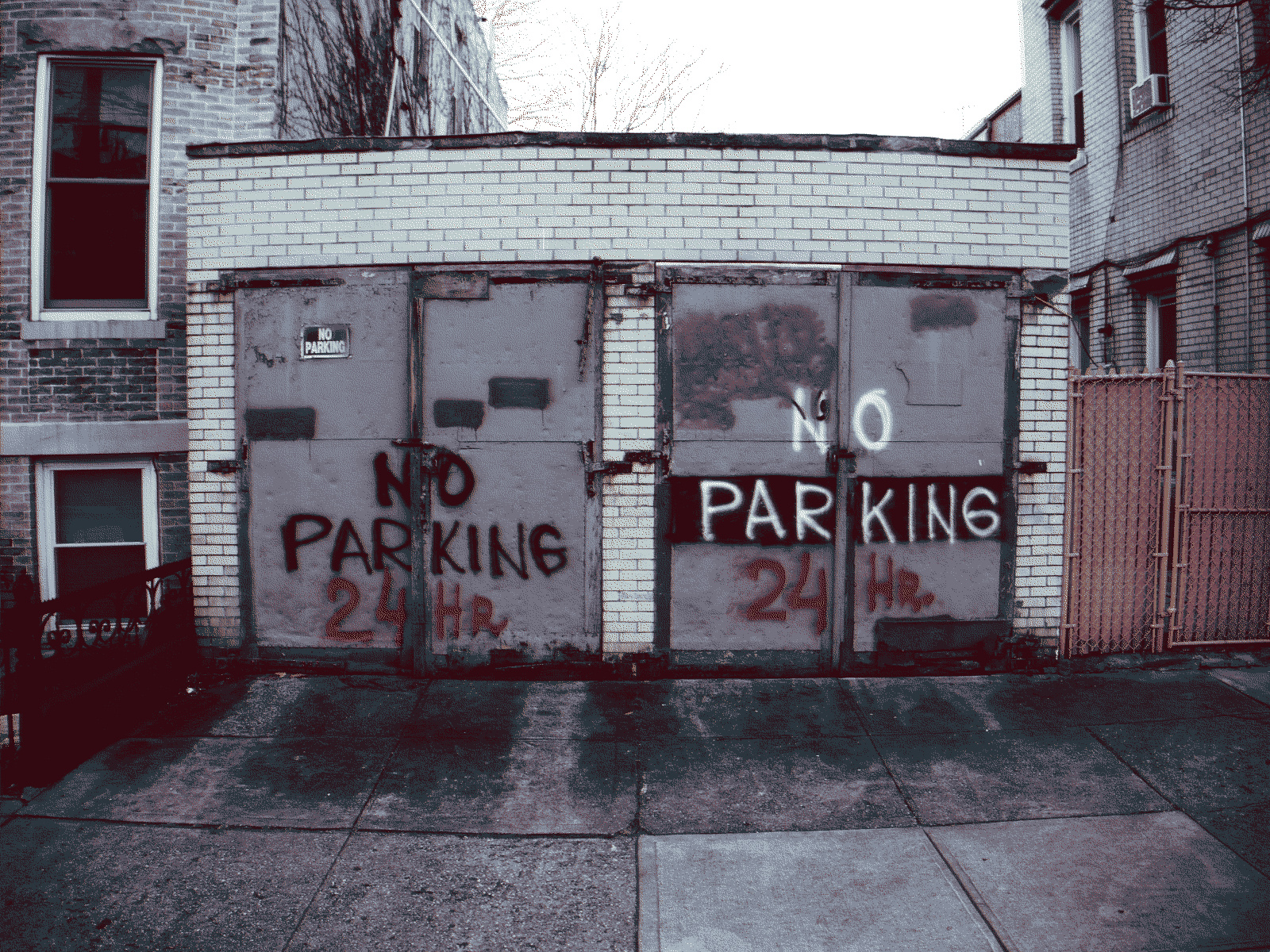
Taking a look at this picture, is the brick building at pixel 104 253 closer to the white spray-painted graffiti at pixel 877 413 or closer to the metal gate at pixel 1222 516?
the white spray-painted graffiti at pixel 877 413

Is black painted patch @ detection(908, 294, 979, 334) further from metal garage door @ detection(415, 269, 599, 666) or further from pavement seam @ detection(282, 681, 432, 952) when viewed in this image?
pavement seam @ detection(282, 681, 432, 952)

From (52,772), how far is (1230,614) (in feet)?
23.4

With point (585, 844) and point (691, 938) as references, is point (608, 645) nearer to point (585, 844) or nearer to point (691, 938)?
point (585, 844)

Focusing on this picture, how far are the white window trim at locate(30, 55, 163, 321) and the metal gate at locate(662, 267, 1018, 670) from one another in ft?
12.9

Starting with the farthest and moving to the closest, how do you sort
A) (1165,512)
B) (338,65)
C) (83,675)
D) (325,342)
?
(338,65), (1165,512), (325,342), (83,675)

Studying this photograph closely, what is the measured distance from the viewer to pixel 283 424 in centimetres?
497

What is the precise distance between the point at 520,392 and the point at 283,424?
1556 millimetres

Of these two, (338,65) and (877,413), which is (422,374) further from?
(338,65)

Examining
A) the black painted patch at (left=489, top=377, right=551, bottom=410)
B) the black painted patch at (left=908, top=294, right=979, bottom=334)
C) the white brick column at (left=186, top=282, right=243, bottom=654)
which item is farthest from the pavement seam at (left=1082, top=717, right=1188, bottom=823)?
the white brick column at (left=186, top=282, right=243, bottom=654)

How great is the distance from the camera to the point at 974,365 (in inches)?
195

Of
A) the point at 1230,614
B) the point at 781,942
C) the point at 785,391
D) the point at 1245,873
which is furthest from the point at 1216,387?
the point at 781,942

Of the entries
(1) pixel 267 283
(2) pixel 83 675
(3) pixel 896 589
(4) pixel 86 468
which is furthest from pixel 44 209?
(3) pixel 896 589

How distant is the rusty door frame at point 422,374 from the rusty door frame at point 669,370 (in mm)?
364

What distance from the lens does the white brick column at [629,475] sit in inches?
192
